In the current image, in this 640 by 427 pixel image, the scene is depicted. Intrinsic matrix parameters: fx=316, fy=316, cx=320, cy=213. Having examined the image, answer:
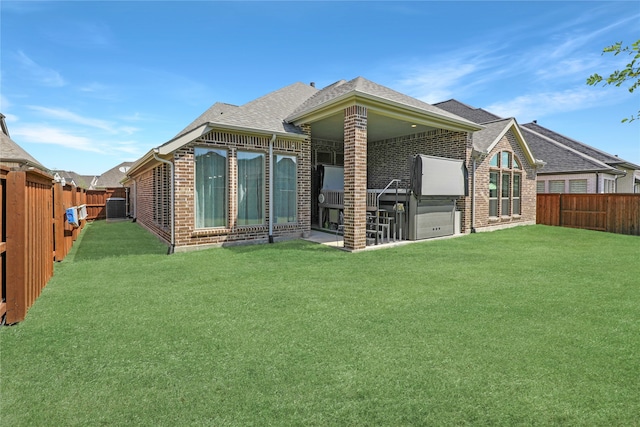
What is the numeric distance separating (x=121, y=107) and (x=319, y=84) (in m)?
8.65

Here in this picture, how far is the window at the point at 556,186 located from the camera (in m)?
19.0

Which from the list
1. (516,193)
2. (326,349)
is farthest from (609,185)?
(326,349)

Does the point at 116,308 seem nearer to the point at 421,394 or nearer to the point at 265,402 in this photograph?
the point at 265,402

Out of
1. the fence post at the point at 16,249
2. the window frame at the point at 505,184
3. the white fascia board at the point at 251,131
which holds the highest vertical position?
the white fascia board at the point at 251,131

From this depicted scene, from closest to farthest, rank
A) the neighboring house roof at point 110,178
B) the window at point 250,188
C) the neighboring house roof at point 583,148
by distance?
the window at point 250,188 → the neighboring house roof at point 583,148 → the neighboring house roof at point 110,178

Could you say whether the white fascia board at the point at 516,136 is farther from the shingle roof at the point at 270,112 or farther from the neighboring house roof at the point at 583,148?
the neighboring house roof at the point at 583,148

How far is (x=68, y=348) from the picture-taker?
121 inches

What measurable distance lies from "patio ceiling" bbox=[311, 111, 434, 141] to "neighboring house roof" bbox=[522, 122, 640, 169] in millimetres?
15511

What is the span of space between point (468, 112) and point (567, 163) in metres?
6.57

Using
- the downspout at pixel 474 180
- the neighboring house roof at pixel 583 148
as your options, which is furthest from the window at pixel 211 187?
the neighboring house roof at pixel 583 148

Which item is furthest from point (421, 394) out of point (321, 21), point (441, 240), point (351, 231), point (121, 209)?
point (121, 209)

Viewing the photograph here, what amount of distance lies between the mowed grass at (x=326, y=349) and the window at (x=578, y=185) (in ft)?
49.7

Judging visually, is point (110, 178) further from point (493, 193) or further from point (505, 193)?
point (505, 193)

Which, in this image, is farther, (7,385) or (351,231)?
(351,231)
